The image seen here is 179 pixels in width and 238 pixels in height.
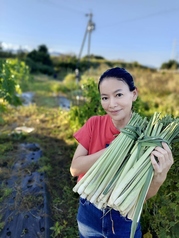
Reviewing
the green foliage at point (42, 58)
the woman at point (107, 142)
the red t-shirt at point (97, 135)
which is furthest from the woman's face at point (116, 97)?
the green foliage at point (42, 58)

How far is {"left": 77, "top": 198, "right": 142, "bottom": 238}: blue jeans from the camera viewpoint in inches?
47.9

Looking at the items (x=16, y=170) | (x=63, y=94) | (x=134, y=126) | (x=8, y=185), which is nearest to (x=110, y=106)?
(x=134, y=126)

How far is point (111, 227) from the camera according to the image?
4.03 ft

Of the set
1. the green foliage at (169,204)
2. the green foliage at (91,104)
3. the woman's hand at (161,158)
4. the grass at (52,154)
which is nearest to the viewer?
the woman's hand at (161,158)

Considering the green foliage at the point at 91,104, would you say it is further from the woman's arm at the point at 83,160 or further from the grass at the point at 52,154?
the woman's arm at the point at 83,160

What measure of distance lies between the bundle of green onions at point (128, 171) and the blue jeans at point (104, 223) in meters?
0.26

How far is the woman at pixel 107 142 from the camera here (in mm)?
1087

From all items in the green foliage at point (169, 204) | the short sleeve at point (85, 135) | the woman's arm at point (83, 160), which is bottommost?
the green foliage at point (169, 204)

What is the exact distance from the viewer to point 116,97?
1.09 meters

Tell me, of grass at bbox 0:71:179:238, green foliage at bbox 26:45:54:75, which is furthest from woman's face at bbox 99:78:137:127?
green foliage at bbox 26:45:54:75

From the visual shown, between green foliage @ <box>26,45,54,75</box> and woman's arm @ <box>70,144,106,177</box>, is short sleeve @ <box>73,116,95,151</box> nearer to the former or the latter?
woman's arm @ <box>70,144,106,177</box>

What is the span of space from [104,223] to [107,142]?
0.43 meters

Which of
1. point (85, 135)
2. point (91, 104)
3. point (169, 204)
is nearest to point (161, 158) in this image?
point (85, 135)

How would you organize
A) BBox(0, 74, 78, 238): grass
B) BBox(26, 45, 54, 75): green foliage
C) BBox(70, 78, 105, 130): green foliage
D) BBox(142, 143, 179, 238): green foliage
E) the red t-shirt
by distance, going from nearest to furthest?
the red t-shirt → BBox(142, 143, 179, 238): green foliage → BBox(0, 74, 78, 238): grass → BBox(70, 78, 105, 130): green foliage → BBox(26, 45, 54, 75): green foliage
